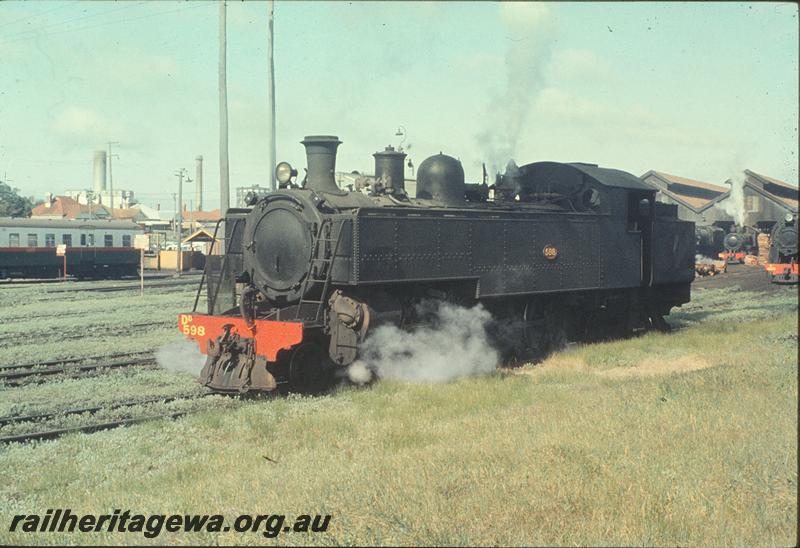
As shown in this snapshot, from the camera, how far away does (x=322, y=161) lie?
37.6 ft

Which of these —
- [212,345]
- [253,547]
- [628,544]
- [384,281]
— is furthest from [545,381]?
[253,547]

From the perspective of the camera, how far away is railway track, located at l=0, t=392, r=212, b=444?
8.66 meters

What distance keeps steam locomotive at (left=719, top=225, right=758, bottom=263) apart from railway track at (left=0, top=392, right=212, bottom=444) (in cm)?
3898

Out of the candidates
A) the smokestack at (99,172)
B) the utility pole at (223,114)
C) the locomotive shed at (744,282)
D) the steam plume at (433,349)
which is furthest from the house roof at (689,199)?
the smokestack at (99,172)

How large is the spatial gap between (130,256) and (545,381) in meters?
31.0

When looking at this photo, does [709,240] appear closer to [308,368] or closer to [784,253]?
[784,253]

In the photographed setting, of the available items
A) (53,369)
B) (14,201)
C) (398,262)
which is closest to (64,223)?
(53,369)

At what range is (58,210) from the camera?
279ft

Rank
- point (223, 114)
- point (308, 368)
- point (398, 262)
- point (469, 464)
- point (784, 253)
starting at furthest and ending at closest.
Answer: point (784, 253) < point (223, 114) < point (398, 262) < point (308, 368) < point (469, 464)

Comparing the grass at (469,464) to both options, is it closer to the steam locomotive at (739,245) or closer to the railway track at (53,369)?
the railway track at (53,369)

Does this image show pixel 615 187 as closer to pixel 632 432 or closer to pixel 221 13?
pixel 632 432

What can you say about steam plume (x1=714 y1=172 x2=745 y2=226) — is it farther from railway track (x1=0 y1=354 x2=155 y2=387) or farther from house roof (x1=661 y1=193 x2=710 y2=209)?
railway track (x1=0 y1=354 x2=155 y2=387)

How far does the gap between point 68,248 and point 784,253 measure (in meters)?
29.1

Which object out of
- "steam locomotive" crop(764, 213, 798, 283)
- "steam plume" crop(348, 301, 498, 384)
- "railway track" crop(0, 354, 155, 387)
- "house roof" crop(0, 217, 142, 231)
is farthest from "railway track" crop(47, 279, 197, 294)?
"steam locomotive" crop(764, 213, 798, 283)
